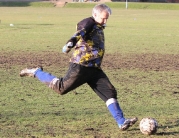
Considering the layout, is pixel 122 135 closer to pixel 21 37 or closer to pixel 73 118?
pixel 73 118

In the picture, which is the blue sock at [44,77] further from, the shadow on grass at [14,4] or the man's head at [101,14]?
the shadow on grass at [14,4]

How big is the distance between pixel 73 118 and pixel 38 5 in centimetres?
6270

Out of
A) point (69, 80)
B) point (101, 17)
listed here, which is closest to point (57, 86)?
point (69, 80)

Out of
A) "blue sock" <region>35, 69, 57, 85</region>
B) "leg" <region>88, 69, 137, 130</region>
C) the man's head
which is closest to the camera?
the man's head

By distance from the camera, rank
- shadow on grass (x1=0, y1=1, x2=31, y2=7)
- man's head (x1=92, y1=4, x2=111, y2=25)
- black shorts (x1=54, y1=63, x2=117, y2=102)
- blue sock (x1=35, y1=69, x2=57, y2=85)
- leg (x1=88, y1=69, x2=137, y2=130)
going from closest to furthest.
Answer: man's head (x1=92, y1=4, x2=111, y2=25) → black shorts (x1=54, y1=63, x2=117, y2=102) → leg (x1=88, y1=69, x2=137, y2=130) → blue sock (x1=35, y1=69, x2=57, y2=85) → shadow on grass (x1=0, y1=1, x2=31, y2=7)

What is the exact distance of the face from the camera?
6863 mm

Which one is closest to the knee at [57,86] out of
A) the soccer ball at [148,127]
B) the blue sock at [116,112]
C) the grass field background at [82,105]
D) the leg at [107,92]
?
the leg at [107,92]

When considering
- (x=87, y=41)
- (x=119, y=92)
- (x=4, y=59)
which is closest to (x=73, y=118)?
(x=87, y=41)

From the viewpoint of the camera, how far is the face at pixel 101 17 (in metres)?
6.86

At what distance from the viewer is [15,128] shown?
7.25 m

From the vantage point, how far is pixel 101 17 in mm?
6895

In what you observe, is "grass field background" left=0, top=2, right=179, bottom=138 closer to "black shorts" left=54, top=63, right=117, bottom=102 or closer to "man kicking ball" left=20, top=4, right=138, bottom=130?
"man kicking ball" left=20, top=4, right=138, bottom=130

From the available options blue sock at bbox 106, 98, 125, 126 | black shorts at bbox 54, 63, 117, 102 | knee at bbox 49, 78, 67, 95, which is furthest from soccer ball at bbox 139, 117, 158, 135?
knee at bbox 49, 78, 67, 95

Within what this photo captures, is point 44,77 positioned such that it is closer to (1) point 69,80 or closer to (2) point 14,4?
(1) point 69,80
